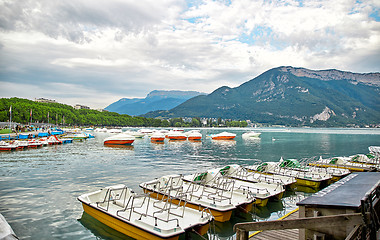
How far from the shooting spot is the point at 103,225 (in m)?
14.6

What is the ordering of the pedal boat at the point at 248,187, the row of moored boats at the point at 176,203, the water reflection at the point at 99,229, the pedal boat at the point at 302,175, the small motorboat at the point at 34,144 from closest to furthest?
the row of moored boats at the point at 176,203, the water reflection at the point at 99,229, the pedal boat at the point at 248,187, the pedal boat at the point at 302,175, the small motorboat at the point at 34,144

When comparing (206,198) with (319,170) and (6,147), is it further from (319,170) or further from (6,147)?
(6,147)

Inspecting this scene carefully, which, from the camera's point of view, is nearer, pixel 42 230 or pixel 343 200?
pixel 343 200

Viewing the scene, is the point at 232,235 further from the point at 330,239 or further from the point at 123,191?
the point at 330,239

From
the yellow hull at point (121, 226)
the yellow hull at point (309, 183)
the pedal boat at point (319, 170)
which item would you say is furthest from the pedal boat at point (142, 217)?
the pedal boat at point (319, 170)

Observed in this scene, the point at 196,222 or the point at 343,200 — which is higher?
the point at 343,200

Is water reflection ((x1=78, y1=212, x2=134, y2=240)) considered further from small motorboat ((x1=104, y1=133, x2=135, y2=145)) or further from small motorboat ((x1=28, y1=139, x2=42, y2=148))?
small motorboat ((x1=104, y1=133, x2=135, y2=145))

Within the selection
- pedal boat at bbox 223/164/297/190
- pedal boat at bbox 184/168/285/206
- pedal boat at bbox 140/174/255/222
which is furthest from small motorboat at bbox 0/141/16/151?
pedal boat at bbox 223/164/297/190

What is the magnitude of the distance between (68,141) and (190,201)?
70.0 metres

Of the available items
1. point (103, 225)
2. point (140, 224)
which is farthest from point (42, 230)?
point (140, 224)

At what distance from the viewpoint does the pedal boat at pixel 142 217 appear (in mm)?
11184

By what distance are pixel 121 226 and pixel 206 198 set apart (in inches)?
226

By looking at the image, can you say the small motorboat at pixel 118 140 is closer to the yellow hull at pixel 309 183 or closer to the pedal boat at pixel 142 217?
the yellow hull at pixel 309 183

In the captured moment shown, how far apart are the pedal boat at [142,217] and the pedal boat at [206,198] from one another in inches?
35.3
